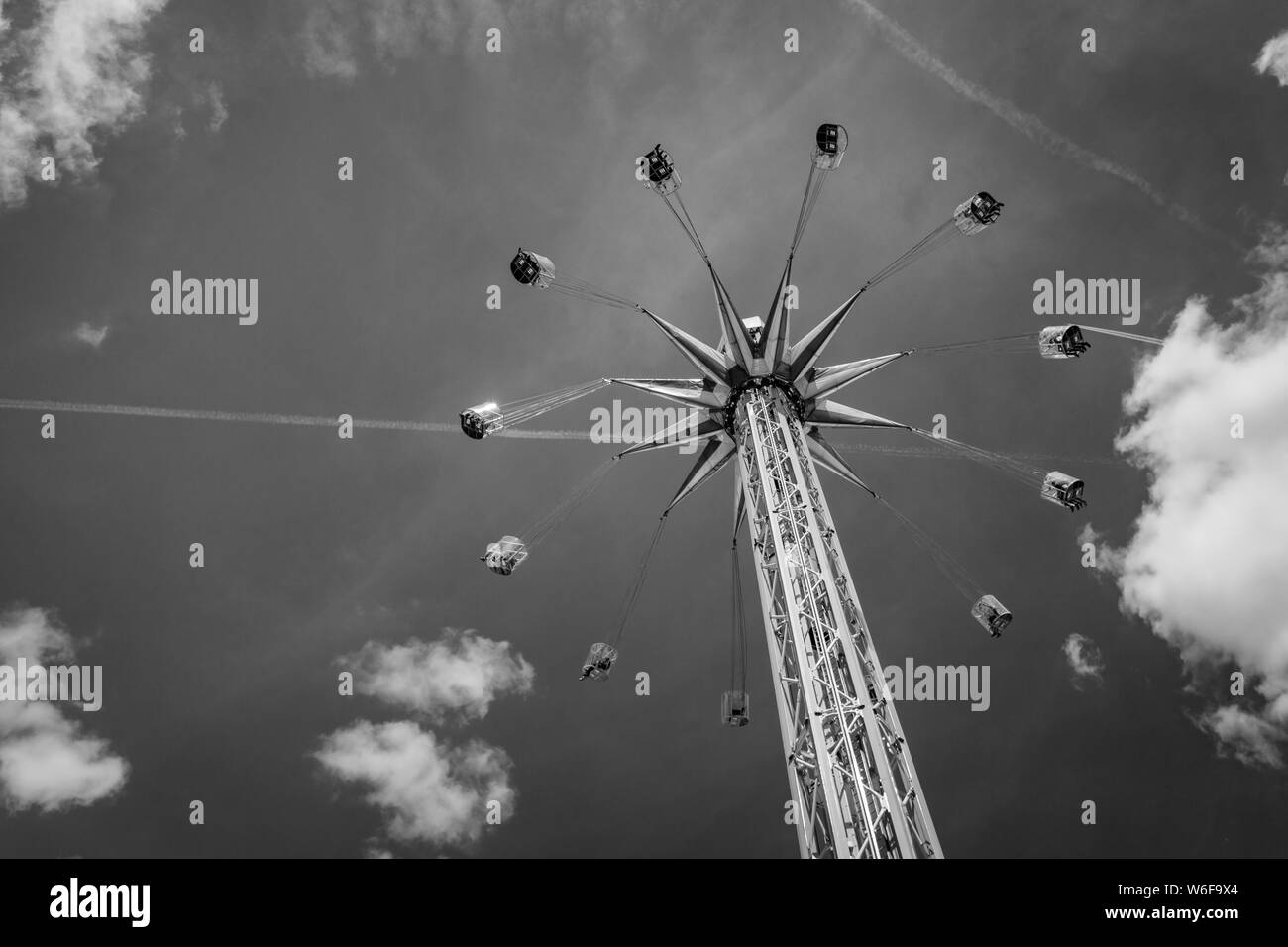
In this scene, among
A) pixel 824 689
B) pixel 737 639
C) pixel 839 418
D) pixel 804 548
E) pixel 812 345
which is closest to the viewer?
pixel 824 689

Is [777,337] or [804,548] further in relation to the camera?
[777,337]

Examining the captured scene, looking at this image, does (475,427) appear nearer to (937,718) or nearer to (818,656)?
(818,656)

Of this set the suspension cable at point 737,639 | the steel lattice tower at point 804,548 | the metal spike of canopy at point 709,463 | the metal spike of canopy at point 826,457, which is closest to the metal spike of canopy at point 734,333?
the steel lattice tower at point 804,548

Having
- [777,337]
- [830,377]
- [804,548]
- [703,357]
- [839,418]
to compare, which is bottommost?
[804,548]

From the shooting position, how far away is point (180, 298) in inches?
1412

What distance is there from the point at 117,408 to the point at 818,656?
33.0 meters

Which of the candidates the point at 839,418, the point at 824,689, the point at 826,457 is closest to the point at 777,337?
the point at 839,418

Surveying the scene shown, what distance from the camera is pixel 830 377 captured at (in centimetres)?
2359

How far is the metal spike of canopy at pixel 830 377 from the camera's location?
77.0ft

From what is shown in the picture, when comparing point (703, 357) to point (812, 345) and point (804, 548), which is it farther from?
point (804, 548)

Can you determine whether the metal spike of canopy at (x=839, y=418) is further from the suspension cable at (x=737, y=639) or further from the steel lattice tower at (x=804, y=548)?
the suspension cable at (x=737, y=639)

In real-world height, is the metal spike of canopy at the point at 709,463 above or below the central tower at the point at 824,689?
above

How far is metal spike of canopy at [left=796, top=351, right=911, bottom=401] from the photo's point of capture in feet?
77.0

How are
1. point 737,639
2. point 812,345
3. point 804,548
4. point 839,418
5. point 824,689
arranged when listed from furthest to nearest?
point 737,639
point 839,418
point 812,345
point 804,548
point 824,689
